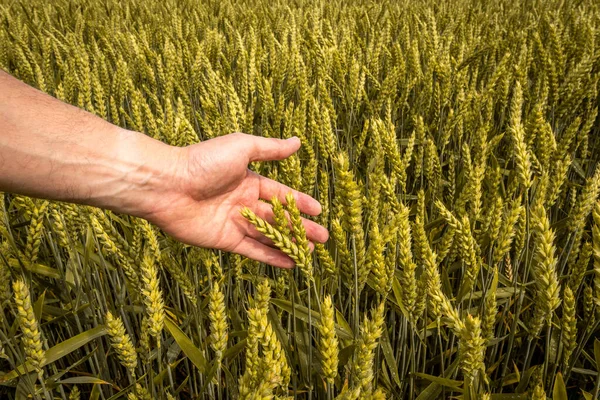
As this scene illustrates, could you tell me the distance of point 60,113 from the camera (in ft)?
3.21

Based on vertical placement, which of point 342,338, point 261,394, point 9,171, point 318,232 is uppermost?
point 9,171

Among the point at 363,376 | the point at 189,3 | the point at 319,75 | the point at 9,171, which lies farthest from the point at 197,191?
the point at 189,3

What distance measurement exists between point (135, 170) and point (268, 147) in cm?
31

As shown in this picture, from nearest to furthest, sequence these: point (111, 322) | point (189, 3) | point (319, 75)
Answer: point (111, 322) → point (319, 75) → point (189, 3)

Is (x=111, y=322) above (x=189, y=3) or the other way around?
the other way around

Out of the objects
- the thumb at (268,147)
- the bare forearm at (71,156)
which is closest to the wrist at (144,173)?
the bare forearm at (71,156)

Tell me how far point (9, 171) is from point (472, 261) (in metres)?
0.91

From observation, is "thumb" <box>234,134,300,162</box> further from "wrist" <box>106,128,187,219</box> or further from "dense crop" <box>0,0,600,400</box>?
"wrist" <box>106,128,187,219</box>

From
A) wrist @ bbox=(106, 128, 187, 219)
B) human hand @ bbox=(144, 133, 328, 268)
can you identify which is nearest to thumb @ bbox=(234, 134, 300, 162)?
human hand @ bbox=(144, 133, 328, 268)

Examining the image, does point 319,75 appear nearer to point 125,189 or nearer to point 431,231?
point 431,231

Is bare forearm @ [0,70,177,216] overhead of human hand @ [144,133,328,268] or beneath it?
overhead

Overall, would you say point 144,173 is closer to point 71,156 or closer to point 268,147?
point 71,156

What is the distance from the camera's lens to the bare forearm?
0.89 m

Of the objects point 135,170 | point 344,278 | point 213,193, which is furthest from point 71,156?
point 344,278
